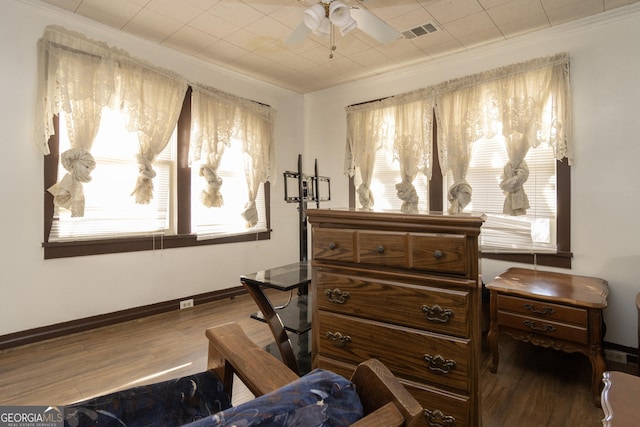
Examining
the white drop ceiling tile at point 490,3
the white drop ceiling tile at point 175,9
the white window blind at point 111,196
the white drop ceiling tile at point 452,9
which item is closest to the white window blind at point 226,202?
the white window blind at point 111,196

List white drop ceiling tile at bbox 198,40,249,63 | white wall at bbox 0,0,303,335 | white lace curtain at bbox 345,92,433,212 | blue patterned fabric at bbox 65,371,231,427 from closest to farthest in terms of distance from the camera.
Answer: blue patterned fabric at bbox 65,371,231,427 < white wall at bbox 0,0,303,335 < white drop ceiling tile at bbox 198,40,249,63 < white lace curtain at bbox 345,92,433,212

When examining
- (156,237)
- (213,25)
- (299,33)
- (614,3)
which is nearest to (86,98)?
(213,25)

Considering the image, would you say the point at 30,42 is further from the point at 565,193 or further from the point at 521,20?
the point at 565,193

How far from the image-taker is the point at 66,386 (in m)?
2.24

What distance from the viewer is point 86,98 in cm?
304

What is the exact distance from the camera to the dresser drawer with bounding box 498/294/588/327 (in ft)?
7.24

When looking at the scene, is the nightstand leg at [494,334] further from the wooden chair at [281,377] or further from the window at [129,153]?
the window at [129,153]

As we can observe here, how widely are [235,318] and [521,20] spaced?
13.9ft

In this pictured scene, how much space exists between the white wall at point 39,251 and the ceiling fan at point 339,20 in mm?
2200

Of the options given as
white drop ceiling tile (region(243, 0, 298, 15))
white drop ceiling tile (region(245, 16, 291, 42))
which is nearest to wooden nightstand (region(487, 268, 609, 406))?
white drop ceiling tile (region(243, 0, 298, 15))

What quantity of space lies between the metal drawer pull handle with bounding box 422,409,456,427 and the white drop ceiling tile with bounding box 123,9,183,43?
3.71 metres

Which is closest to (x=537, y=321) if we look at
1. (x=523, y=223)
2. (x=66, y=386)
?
(x=523, y=223)

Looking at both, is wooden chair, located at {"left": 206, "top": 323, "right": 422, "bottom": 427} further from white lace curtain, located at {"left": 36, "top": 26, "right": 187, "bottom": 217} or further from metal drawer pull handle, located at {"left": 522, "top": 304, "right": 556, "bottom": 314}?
white lace curtain, located at {"left": 36, "top": 26, "right": 187, "bottom": 217}

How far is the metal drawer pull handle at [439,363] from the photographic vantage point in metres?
1.16
